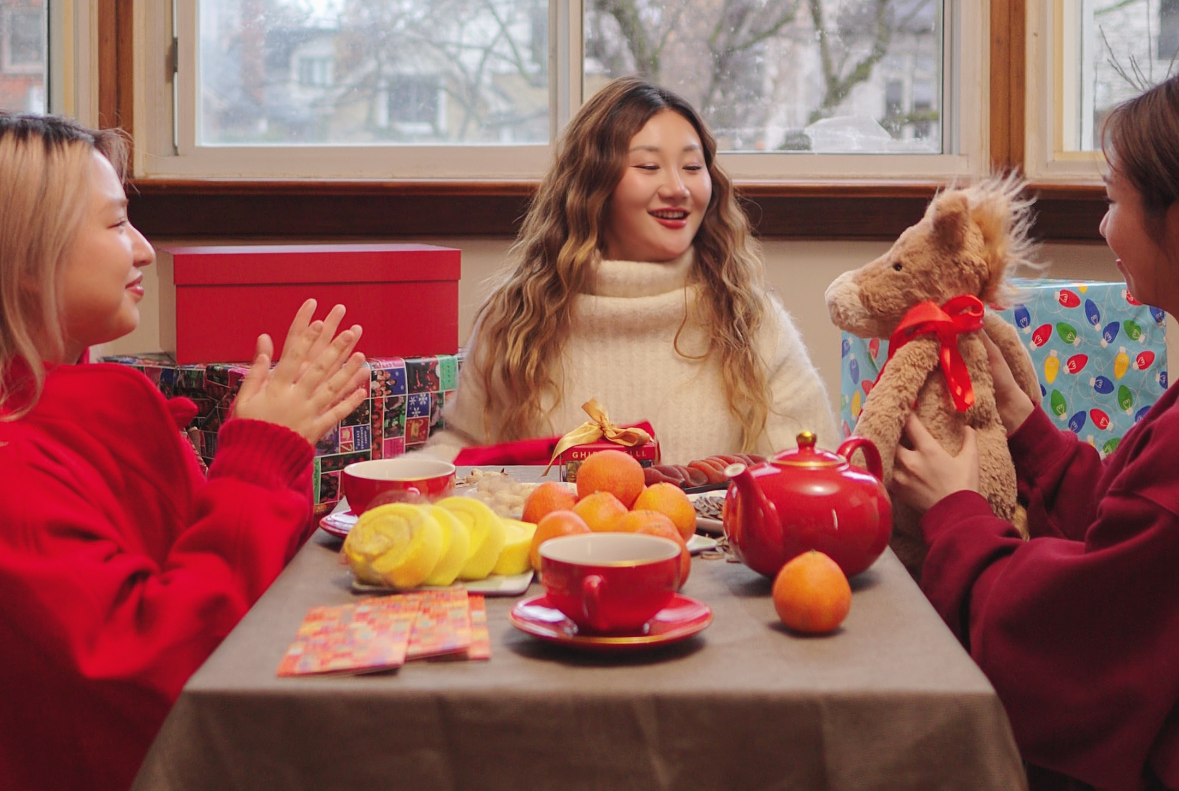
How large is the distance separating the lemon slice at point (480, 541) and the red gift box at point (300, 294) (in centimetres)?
118

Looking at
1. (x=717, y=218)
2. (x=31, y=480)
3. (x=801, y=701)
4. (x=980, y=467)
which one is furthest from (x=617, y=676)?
(x=717, y=218)

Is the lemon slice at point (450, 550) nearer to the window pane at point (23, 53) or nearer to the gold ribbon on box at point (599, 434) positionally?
the gold ribbon on box at point (599, 434)

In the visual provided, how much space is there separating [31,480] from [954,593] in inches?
32.2

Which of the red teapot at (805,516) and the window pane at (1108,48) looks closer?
the red teapot at (805,516)

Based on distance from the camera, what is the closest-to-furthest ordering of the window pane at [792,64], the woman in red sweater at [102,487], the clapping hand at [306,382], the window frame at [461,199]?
the woman in red sweater at [102,487]
the clapping hand at [306,382]
the window frame at [461,199]
the window pane at [792,64]

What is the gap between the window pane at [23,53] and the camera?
8.55 feet

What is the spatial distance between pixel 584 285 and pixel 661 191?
204mm

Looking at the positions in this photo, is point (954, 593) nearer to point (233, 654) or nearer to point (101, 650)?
point (233, 654)

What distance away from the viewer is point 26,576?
916 mm

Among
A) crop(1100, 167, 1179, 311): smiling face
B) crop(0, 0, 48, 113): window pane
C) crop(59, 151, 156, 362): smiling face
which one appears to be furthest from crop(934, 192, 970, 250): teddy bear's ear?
crop(0, 0, 48, 113): window pane

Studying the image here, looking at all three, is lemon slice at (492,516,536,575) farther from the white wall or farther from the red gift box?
the white wall

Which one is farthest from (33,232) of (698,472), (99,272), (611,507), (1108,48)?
(1108,48)

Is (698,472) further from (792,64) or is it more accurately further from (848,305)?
(792,64)

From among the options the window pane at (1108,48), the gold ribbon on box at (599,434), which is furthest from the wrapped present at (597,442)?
the window pane at (1108,48)
